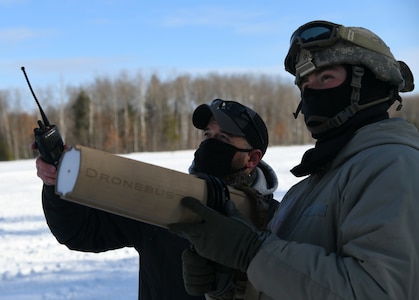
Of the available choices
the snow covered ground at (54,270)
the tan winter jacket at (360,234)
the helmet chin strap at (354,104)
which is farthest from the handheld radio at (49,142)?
the snow covered ground at (54,270)

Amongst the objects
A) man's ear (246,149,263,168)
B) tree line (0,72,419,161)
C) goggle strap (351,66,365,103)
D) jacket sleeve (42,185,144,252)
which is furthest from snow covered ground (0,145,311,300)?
tree line (0,72,419,161)

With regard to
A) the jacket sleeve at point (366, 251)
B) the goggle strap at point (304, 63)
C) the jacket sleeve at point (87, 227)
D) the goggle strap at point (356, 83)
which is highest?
the goggle strap at point (304, 63)

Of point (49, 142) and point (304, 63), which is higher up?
point (304, 63)

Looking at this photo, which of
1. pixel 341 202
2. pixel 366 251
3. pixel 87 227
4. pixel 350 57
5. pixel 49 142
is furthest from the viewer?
pixel 87 227

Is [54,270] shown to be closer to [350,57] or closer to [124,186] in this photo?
[124,186]

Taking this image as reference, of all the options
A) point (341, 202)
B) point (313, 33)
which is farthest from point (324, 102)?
point (341, 202)

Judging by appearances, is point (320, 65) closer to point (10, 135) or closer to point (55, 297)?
point (55, 297)

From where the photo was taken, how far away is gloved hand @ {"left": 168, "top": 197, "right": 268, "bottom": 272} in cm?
138

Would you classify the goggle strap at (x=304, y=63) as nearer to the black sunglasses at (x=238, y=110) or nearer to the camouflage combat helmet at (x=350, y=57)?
the camouflage combat helmet at (x=350, y=57)

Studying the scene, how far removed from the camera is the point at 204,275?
1.67 m

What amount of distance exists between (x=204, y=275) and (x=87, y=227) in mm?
944

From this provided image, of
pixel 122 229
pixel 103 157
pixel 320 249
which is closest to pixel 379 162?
pixel 320 249

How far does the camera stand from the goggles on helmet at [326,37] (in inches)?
60.4

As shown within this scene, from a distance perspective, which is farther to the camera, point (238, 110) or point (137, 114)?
point (137, 114)
